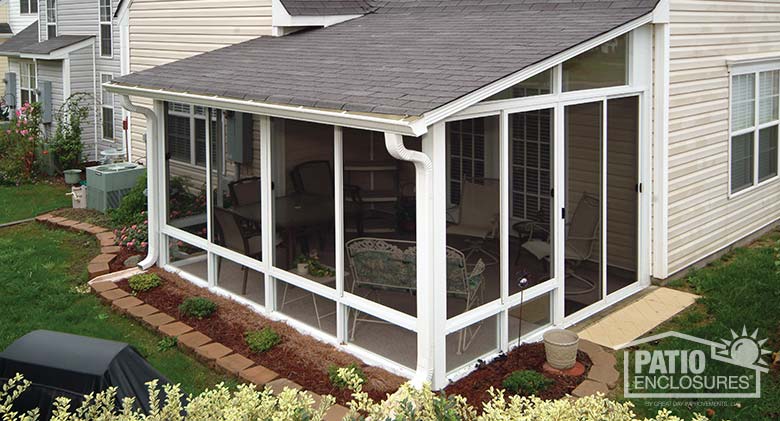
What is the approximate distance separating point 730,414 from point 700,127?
4.40m

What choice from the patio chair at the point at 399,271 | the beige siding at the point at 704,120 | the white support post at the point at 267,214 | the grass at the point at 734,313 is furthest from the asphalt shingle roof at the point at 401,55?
the grass at the point at 734,313

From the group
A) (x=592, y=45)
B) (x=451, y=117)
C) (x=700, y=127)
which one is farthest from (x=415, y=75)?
(x=700, y=127)

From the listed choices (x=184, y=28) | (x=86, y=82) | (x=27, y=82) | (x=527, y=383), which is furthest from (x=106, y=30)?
(x=527, y=383)

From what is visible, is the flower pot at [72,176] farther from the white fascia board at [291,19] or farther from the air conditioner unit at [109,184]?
the white fascia board at [291,19]

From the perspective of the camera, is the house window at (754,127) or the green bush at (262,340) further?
the house window at (754,127)

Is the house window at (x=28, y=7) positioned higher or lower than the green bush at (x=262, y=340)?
higher

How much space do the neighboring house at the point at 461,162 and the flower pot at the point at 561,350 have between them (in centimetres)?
53

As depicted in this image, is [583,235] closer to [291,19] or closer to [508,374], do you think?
[508,374]

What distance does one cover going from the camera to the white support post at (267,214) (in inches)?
311

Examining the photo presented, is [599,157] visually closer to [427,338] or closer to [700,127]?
[700,127]

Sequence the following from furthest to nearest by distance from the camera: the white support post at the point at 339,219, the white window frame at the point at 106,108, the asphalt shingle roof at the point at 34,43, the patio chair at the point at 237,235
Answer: the asphalt shingle roof at the point at 34,43 → the white window frame at the point at 106,108 → the patio chair at the point at 237,235 → the white support post at the point at 339,219

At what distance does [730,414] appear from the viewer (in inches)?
226

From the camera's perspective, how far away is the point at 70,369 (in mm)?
4719

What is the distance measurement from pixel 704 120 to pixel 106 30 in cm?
1412
